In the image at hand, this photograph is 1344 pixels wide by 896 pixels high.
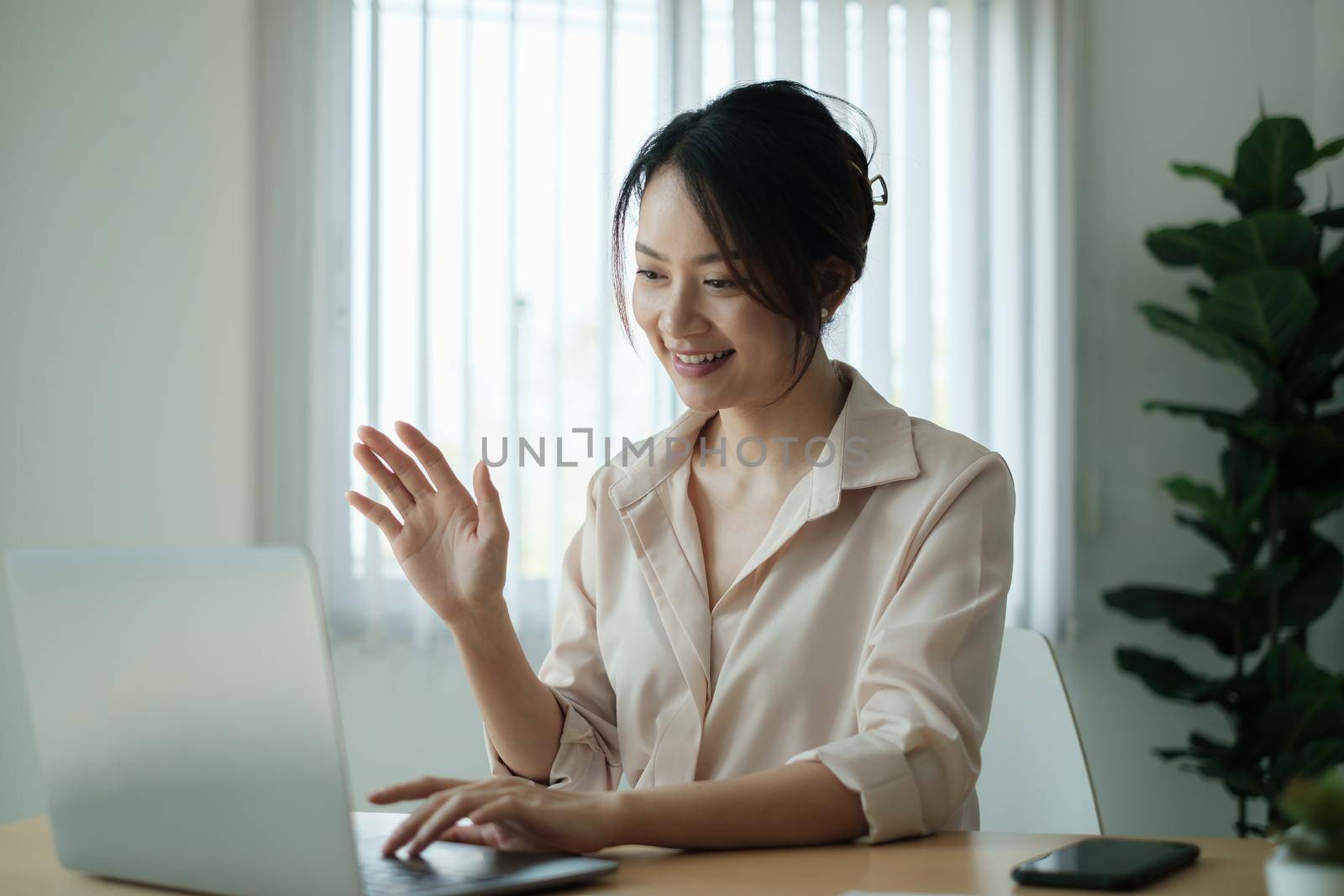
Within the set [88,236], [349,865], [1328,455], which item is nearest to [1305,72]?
[1328,455]

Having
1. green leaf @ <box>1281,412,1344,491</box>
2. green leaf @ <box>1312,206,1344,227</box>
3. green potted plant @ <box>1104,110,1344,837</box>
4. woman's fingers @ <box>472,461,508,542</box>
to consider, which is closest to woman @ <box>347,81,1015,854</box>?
woman's fingers @ <box>472,461,508,542</box>

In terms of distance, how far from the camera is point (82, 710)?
783 millimetres

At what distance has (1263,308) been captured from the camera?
2305 mm

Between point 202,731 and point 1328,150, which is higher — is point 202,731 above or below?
below

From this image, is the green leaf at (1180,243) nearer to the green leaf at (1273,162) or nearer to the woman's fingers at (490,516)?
the green leaf at (1273,162)

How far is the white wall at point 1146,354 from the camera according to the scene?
2779 mm

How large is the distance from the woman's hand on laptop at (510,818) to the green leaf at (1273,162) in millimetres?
2177

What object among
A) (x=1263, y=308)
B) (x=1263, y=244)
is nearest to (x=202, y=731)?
(x=1263, y=308)

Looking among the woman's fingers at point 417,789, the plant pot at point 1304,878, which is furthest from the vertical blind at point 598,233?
the plant pot at point 1304,878

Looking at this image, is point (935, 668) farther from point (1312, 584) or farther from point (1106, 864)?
point (1312, 584)

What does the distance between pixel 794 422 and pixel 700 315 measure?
0.63 ft

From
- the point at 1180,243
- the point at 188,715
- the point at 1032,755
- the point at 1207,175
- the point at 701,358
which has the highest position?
the point at 1207,175

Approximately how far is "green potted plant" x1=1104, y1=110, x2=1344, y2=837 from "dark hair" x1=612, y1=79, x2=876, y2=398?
136 cm

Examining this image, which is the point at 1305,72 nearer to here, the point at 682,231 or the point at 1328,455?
the point at 1328,455
